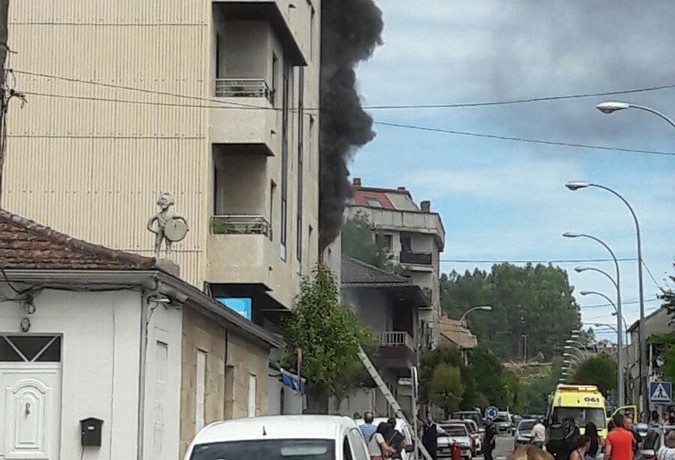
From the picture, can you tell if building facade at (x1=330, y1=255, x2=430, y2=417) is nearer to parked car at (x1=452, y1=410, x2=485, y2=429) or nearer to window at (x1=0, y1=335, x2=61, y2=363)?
parked car at (x1=452, y1=410, x2=485, y2=429)

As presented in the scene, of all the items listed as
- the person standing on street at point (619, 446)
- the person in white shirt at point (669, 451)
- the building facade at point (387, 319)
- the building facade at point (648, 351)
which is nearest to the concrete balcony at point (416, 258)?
the building facade at point (648, 351)

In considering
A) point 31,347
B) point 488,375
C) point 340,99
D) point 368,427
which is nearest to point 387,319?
point 488,375

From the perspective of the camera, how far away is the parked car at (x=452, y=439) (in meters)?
50.7

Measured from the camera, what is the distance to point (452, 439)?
164ft

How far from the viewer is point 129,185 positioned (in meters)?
33.8

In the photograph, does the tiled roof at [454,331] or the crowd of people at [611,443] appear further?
the tiled roof at [454,331]

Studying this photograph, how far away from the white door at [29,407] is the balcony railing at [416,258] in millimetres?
82254

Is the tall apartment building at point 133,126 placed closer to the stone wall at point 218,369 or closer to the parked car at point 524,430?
the stone wall at point 218,369

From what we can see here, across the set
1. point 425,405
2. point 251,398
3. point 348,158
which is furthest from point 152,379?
point 425,405

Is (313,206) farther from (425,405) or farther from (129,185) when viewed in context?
(425,405)

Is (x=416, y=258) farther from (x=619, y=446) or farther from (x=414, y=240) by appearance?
(x=619, y=446)

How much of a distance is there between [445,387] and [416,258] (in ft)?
77.9

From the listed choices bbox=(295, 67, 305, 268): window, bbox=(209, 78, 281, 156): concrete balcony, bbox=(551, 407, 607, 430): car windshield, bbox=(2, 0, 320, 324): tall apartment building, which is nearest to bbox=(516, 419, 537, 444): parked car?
bbox=(551, 407, 607, 430): car windshield

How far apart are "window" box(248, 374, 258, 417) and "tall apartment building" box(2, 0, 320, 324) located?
3.78 m
